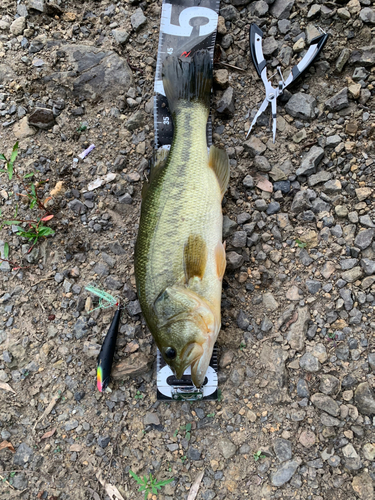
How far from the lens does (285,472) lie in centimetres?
311

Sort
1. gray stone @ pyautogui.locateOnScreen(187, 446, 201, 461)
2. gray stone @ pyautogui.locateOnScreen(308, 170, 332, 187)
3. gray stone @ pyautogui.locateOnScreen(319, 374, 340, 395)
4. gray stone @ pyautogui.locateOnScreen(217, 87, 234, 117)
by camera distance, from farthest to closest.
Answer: gray stone @ pyautogui.locateOnScreen(217, 87, 234, 117) < gray stone @ pyautogui.locateOnScreen(308, 170, 332, 187) < gray stone @ pyautogui.locateOnScreen(187, 446, 201, 461) < gray stone @ pyautogui.locateOnScreen(319, 374, 340, 395)

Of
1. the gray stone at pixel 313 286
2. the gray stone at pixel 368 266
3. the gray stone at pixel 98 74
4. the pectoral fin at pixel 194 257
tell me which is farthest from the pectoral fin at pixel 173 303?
the gray stone at pixel 98 74

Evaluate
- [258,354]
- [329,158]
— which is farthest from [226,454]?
[329,158]

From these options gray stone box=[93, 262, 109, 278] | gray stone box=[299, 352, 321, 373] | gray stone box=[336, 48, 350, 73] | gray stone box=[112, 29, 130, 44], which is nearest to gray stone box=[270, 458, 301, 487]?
gray stone box=[299, 352, 321, 373]

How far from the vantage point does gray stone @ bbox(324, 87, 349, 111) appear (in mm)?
3586

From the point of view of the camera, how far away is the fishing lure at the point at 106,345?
3451mm

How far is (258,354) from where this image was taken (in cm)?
342

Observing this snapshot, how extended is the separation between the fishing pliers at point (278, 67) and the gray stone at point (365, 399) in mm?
2637

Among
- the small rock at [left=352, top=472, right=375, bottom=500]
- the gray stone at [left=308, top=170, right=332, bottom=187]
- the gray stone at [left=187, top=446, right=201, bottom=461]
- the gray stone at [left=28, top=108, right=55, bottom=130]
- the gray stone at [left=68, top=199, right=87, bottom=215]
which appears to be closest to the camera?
the small rock at [left=352, top=472, right=375, bottom=500]

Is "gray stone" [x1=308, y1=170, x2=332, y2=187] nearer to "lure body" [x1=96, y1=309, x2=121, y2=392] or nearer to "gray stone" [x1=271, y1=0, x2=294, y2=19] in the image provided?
"gray stone" [x1=271, y1=0, x2=294, y2=19]

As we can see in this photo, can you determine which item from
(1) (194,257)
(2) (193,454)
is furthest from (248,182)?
(2) (193,454)

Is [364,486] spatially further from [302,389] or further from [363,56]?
[363,56]

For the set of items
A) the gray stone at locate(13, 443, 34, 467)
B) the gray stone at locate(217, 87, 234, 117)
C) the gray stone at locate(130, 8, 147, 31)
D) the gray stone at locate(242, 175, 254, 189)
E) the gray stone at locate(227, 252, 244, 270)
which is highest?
the gray stone at locate(130, 8, 147, 31)

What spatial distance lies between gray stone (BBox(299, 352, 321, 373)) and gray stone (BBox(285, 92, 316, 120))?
2.47 metres
